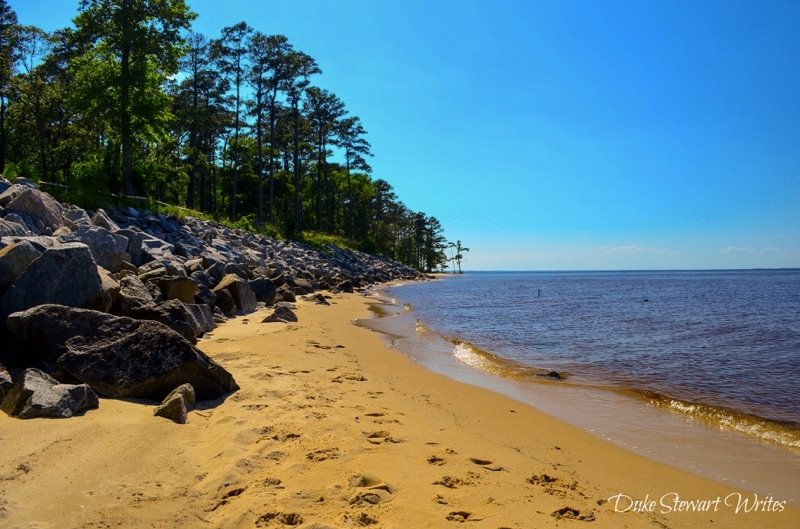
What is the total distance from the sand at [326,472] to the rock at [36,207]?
7976 mm

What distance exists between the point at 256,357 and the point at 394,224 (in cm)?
8975

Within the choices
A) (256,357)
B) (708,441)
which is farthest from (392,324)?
(708,441)

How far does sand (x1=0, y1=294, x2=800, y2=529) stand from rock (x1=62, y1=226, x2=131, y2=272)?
209 inches

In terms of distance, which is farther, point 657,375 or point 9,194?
point 9,194

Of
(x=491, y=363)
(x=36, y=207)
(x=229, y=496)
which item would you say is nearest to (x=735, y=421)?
(x=491, y=363)

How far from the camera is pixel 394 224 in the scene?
322 ft

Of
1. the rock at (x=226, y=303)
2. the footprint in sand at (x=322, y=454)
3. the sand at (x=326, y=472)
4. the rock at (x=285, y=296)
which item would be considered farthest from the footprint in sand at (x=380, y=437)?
the rock at (x=285, y=296)

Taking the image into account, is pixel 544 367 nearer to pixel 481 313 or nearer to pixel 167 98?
pixel 481 313

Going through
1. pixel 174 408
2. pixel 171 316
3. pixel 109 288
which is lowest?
pixel 174 408

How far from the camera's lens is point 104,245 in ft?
34.7

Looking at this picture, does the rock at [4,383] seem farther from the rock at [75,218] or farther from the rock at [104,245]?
the rock at [75,218]

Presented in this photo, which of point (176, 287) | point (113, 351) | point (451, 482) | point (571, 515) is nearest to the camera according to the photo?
point (571, 515)

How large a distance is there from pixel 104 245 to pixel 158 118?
1664 cm

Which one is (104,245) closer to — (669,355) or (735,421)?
(735,421)
